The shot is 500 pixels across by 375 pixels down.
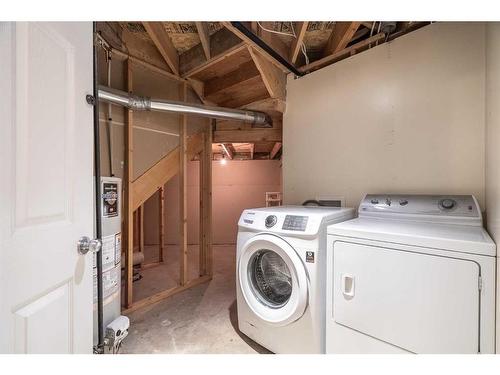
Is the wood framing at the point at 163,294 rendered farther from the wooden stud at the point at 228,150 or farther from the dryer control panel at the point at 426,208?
the wooden stud at the point at 228,150

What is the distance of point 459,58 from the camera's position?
142 cm

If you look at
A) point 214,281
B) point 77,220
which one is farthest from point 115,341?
point 214,281

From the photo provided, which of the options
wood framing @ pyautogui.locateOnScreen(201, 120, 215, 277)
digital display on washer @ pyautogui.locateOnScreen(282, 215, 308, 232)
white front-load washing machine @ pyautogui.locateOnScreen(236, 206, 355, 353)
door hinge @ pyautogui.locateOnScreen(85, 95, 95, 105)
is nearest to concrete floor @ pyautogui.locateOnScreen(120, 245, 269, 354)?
white front-load washing machine @ pyautogui.locateOnScreen(236, 206, 355, 353)

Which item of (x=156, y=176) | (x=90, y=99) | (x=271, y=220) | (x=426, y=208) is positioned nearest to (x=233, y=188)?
(x=156, y=176)

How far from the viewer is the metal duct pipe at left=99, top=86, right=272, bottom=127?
177 centimetres

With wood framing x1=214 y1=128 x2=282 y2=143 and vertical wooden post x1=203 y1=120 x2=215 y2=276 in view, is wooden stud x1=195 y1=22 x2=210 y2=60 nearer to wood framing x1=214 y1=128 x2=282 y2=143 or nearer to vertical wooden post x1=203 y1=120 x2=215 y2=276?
vertical wooden post x1=203 y1=120 x2=215 y2=276

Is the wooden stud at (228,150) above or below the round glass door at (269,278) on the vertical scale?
above

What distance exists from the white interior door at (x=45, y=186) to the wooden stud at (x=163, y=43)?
41.1 inches

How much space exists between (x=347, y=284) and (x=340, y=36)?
1.84 meters

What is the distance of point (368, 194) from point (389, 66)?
1005 millimetres

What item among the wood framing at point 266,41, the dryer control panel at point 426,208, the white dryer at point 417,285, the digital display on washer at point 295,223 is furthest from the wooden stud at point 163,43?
the dryer control panel at point 426,208

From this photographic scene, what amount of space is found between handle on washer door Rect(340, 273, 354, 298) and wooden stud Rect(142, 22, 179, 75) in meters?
2.21

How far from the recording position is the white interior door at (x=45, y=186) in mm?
561
